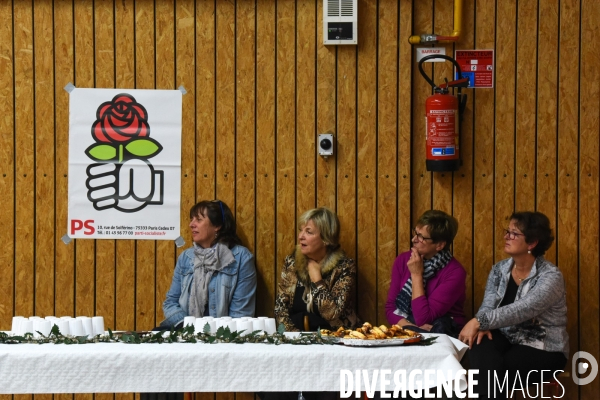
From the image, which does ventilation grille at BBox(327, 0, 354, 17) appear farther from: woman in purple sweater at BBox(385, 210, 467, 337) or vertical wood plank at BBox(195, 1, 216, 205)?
woman in purple sweater at BBox(385, 210, 467, 337)

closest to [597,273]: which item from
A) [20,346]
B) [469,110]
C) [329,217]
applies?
[469,110]

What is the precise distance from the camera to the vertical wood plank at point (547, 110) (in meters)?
5.72

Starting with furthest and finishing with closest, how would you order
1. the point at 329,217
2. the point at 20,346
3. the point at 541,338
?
the point at 329,217
the point at 541,338
the point at 20,346

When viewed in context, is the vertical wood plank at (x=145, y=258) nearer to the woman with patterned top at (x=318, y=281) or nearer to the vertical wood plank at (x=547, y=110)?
the woman with patterned top at (x=318, y=281)

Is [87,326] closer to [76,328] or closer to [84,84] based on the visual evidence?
[76,328]

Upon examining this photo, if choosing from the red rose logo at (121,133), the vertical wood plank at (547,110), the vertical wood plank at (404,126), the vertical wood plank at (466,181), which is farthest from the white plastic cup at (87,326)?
the vertical wood plank at (547,110)

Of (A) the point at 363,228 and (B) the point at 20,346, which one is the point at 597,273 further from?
(B) the point at 20,346

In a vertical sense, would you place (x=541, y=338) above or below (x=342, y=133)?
below

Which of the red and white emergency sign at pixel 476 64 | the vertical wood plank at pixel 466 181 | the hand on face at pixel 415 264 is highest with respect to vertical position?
the red and white emergency sign at pixel 476 64

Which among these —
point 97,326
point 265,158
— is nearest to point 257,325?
point 97,326

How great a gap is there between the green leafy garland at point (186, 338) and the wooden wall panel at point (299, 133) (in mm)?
1560

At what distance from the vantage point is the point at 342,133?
227 inches

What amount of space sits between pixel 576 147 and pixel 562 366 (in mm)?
1524

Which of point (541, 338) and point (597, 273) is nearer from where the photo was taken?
point (541, 338)
